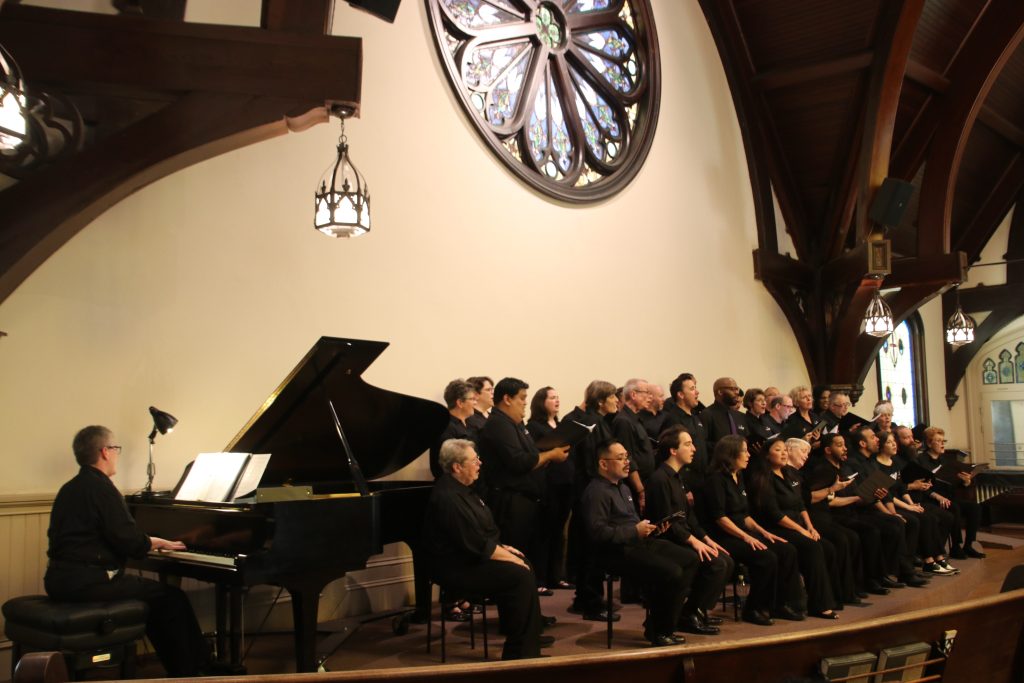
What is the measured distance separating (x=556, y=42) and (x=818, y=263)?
502cm

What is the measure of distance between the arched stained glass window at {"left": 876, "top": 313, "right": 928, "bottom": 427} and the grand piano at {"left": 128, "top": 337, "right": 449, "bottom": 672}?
11089 millimetres

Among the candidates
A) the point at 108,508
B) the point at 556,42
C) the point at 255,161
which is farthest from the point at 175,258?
the point at 556,42

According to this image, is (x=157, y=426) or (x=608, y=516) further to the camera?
(x=608, y=516)

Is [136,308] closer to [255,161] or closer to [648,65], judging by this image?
[255,161]

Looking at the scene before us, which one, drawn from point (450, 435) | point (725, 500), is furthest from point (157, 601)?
point (725, 500)

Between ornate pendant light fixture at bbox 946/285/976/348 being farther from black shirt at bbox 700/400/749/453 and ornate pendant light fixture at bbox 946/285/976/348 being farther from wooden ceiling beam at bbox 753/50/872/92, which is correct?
black shirt at bbox 700/400/749/453

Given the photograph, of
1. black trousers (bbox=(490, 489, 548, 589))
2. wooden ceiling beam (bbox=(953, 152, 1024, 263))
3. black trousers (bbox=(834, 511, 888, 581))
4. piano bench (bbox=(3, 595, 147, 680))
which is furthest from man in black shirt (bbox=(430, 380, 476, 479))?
wooden ceiling beam (bbox=(953, 152, 1024, 263))

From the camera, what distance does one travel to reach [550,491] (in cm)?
604

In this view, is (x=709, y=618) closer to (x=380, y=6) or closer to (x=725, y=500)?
(x=725, y=500)

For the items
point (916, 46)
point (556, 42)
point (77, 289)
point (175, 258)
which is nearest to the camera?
point (77, 289)

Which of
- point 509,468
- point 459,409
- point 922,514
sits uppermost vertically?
point 459,409

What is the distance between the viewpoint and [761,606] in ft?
18.6

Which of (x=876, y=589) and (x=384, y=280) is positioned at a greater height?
(x=384, y=280)

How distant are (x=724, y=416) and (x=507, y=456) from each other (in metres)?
2.64
